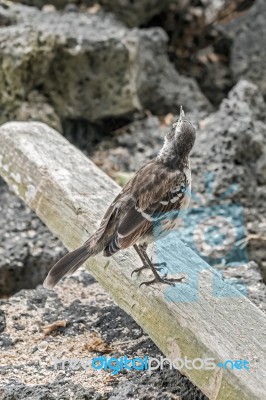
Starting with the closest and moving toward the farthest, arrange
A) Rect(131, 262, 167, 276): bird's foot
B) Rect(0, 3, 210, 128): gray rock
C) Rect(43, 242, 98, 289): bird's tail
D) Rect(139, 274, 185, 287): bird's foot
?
Rect(43, 242, 98, 289): bird's tail < Rect(139, 274, 185, 287): bird's foot < Rect(131, 262, 167, 276): bird's foot < Rect(0, 3, 210, 128): gray rock

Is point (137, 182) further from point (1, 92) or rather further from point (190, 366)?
point (1, 92)

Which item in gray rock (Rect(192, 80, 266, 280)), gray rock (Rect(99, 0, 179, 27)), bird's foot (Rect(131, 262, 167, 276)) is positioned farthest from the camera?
gray rock (Rect(99, 0, 179, 27))

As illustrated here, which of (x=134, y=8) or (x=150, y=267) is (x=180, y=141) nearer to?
(x=150, y=267)

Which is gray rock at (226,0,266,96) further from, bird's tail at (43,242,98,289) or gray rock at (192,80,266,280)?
bird's tail at (43,242,98,289)

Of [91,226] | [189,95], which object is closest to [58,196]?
[91,226]

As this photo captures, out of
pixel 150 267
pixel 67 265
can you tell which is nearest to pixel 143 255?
pixel 150 267

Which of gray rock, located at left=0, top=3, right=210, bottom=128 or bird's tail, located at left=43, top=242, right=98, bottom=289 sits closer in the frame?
bird's tail, located at left=43, top=242, right=98, bottom=289

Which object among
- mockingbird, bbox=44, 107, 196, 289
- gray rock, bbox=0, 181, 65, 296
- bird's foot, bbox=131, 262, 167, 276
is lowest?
gray rock, bbox=0, 181, 65, 296

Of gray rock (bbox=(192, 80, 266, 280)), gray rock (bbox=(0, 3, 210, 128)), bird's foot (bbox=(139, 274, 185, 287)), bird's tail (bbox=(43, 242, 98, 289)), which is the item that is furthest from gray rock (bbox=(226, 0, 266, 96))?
bird's tail (bbox=(43, 242, 98, 289))
